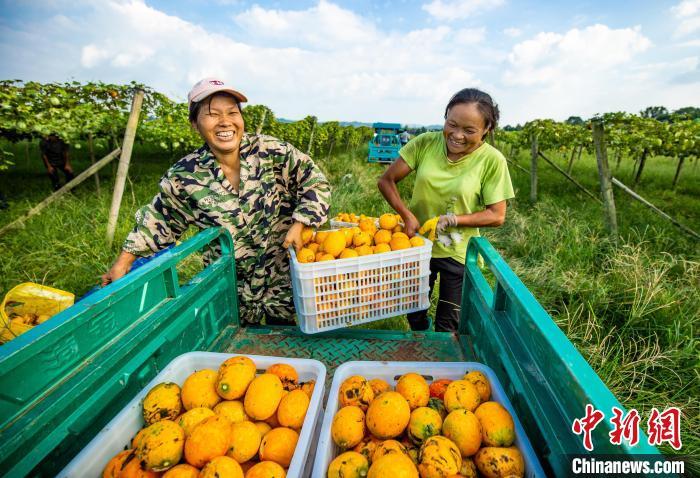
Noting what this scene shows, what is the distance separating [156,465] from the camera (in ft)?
3.31

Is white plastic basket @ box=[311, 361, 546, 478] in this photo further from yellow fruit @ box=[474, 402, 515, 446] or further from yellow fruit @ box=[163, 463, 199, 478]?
yellow fruit @ box=[163, 463, 199, 478]

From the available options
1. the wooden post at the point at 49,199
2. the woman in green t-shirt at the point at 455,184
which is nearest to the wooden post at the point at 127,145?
the wooden post at the point at 49,199

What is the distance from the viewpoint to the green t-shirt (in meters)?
2.28

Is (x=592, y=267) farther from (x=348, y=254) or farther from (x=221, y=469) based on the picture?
(x=221, y=469)

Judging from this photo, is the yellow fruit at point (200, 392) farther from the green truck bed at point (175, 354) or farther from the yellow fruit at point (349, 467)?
the yellow fruit at point (349, 467)

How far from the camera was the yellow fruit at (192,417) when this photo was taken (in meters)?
1.14

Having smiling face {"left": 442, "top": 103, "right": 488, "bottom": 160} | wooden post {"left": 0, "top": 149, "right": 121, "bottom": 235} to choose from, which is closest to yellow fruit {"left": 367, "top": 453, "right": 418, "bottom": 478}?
smiling face {"left": 442, "top": 103, "right": 488, "bottom": 160}

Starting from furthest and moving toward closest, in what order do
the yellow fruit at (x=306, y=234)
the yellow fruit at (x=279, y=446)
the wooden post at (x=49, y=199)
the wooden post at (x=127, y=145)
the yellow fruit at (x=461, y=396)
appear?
1. the wooden post at (x=127, y=145)
2. the wooden post at (x=49, y=199)
3. the yellow fruit at (x=306, y=234)
4. the yellow fruit at (x=461, y=396)
5. the yellow fruit at (x=279, y=446)

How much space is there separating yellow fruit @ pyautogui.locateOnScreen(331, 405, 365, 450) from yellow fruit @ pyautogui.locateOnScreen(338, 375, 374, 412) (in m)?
0.08

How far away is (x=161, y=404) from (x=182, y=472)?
269 mm

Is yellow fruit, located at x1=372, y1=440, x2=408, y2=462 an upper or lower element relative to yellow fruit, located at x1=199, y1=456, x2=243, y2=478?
lower

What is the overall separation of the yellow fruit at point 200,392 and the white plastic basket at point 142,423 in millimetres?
123

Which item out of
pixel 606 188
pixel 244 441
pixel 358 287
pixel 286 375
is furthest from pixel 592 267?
pixel 244 441

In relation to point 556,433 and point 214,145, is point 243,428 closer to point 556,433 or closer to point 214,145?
point 556,433
